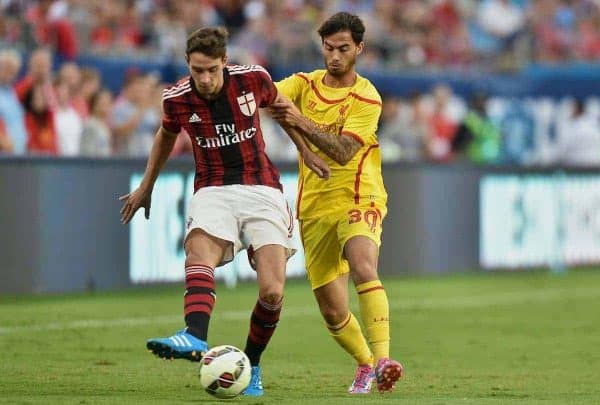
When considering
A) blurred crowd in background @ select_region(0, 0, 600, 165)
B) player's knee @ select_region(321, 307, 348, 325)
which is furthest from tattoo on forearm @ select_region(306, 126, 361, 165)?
blurred crowd in background @ select_region(0, 0, 600, 165)

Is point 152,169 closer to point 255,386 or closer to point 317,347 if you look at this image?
point 255,386

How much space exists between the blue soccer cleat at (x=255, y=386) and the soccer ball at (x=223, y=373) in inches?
22.5

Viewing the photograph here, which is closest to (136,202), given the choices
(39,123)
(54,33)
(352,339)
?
(352,339)

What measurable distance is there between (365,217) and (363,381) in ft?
3.32

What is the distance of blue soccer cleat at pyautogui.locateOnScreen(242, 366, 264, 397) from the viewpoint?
335 inches

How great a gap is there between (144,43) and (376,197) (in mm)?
12108

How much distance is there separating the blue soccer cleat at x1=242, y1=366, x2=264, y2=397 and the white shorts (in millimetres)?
749

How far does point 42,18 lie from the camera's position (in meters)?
18.7

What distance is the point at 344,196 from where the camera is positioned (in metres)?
9.05

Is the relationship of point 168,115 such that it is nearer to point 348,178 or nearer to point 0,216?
point 348,178

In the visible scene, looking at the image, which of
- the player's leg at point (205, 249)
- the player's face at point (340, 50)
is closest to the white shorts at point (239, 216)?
the player's leg at point (205, 249)

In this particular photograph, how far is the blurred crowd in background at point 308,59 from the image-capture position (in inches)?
671

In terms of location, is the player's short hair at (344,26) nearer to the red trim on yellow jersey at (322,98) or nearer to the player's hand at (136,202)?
the red trim on yellow jersey at (322,98)

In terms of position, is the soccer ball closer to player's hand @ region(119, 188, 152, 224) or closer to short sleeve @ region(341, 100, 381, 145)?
player's hand @ region(119, 188, 152, 224)
